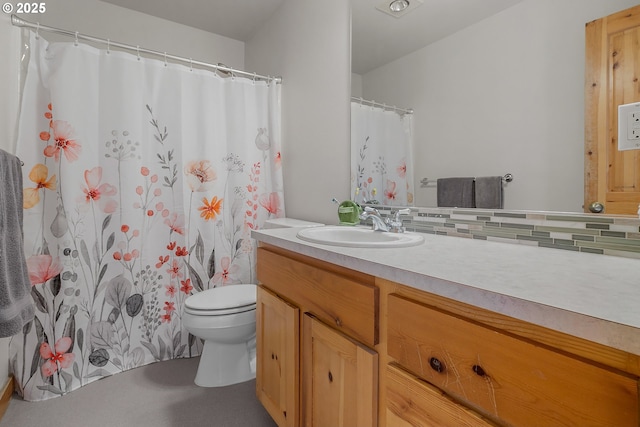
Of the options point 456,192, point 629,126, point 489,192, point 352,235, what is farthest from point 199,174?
point 629,126

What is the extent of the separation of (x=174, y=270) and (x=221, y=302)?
49cm

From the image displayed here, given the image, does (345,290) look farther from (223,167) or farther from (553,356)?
(223,167)

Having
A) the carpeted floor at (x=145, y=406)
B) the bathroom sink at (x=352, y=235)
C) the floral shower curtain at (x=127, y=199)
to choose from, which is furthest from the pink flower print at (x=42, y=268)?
the bathroom sink at (x=352, y=235)

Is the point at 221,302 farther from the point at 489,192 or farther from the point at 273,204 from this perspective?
the point at 489,192

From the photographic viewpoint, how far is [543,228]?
3.32 ft

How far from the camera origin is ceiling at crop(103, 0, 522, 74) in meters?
1.25

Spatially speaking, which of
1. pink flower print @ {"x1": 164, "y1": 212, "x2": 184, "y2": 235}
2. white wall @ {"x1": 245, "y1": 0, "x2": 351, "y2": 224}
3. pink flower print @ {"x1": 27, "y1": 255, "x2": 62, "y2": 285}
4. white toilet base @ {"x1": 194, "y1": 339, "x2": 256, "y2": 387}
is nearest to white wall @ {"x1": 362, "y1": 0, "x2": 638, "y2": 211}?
white wall @ {"x1": 245, "y1": 0, "x2": 351, "y2": 224}

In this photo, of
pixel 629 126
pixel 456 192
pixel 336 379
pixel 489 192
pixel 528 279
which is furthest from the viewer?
pixel 456 192

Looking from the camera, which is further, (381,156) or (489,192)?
(381,156)

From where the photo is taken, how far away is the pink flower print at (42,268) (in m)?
1.58

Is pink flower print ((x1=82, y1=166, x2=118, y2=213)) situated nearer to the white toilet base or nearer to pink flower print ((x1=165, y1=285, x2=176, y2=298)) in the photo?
pink flower print ((x1=165, y1=285, x2=176, y2=298))

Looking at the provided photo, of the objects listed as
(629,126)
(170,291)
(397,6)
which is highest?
(397,6)

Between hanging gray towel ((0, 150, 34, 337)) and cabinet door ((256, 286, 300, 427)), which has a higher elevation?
hanging gray towel ((0, 150, 34, 337))

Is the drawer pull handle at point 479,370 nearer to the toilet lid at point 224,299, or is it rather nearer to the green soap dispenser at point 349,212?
the green soap dispenser at point 349,212
